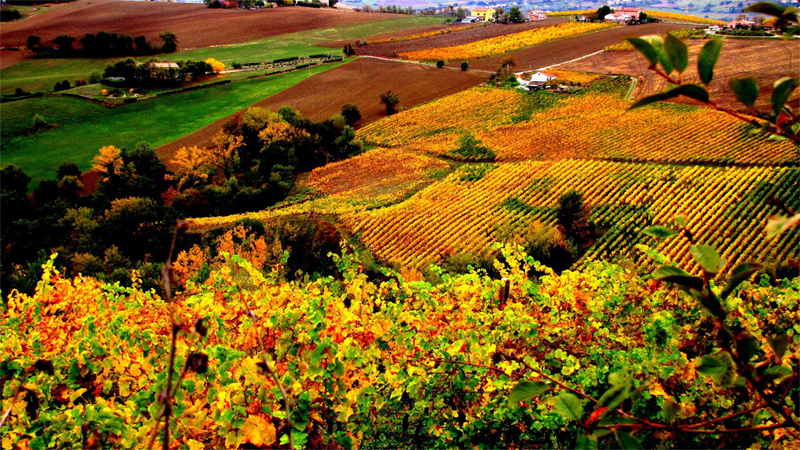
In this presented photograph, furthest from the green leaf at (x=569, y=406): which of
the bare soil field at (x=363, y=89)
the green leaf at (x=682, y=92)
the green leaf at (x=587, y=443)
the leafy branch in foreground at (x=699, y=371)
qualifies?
the bare soil field at (x=363, y=89)

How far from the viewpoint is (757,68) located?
62312 mm

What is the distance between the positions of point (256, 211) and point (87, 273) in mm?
15391

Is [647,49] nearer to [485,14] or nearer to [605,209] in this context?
[605,209]

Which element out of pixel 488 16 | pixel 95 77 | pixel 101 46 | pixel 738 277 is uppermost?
pixel 488 16

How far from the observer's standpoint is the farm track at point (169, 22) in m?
82.4

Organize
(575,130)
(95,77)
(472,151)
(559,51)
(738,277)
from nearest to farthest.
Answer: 1. (738,277)
2. (472,151)
3. (575,130)
4. (95,77)
5. (559,51)

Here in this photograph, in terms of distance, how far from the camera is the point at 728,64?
67.0 meters

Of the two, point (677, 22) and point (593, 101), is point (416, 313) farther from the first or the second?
point (677, 22)

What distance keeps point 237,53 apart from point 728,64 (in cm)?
7895

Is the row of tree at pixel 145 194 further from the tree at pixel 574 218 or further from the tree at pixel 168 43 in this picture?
the tree at pixel 168 43

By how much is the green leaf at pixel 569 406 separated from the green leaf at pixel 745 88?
1617 mm

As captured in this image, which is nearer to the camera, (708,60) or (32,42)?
(708,60)

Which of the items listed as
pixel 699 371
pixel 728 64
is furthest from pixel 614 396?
pixel 728 64

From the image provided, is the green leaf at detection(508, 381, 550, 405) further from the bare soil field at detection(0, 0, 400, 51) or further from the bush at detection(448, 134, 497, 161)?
the bare soil field at detection(0, 0, 400, 51)
